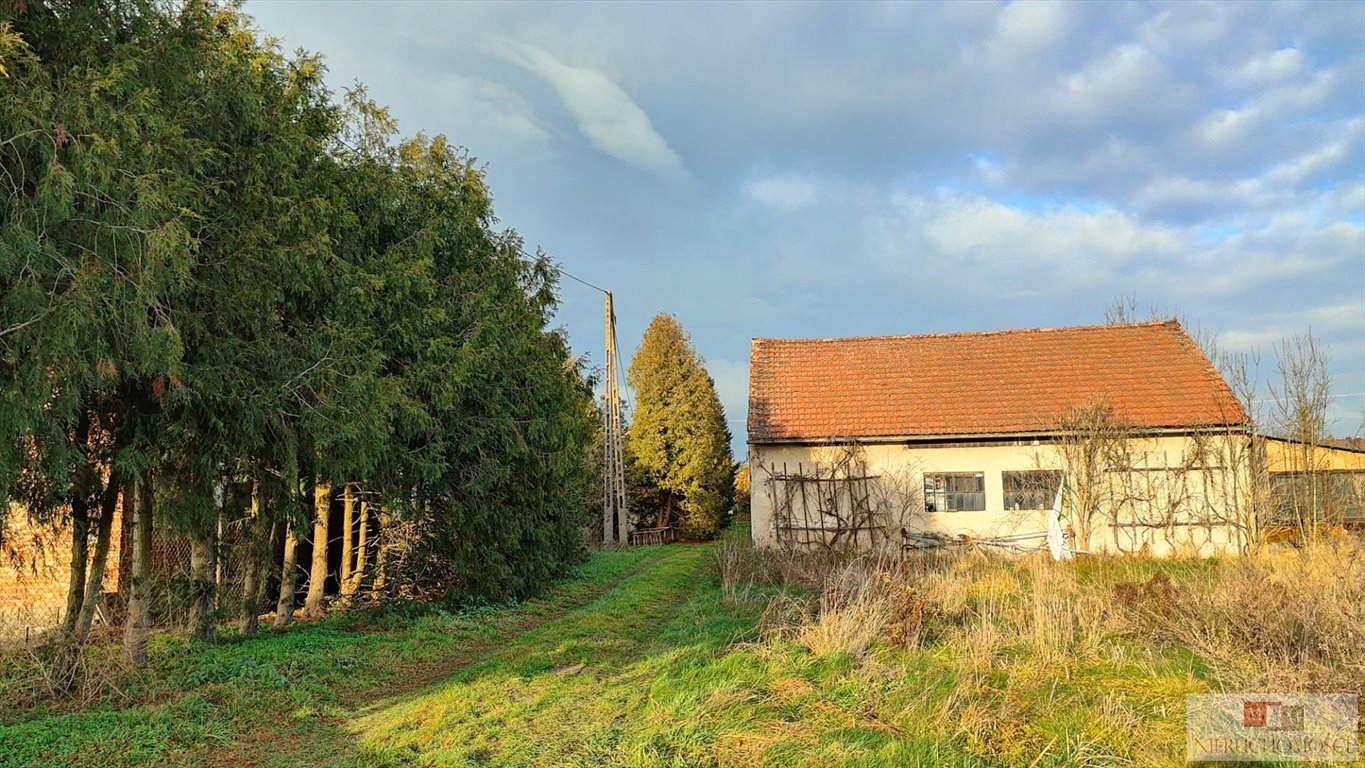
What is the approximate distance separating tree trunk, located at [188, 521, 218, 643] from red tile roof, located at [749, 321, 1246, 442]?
12.0m

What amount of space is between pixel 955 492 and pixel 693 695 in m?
13.4

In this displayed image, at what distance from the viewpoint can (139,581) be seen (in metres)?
7.98

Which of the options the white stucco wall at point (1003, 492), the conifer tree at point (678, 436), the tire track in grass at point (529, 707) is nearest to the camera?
the tire track in grass at point (529, 707)

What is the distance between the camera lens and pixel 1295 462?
1533 cm

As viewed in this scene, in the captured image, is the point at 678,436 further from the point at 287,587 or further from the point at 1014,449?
the point at 287,587

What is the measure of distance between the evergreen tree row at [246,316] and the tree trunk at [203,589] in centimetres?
5

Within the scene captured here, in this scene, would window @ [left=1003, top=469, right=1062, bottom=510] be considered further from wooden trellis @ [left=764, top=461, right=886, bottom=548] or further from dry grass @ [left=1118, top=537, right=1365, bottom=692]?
dry grass @ [left=1118, top=537, right=1365, bottom=692]

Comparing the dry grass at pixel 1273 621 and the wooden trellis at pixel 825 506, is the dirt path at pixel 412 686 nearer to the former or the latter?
the wooden trellis at pixel 825 506

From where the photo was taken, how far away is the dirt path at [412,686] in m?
5.77

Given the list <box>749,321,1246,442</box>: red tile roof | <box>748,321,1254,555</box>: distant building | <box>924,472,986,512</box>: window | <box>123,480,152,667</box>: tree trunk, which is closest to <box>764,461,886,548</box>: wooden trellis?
<box>748,321,1254,555</box>: distant building

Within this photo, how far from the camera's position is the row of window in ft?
58.0

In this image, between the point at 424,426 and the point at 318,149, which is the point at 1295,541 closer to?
the point at 424,426

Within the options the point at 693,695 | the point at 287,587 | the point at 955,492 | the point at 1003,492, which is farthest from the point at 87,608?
the point at 1003,492

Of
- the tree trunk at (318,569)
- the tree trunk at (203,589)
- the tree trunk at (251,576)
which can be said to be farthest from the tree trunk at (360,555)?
the tree trunk at (203,589)
